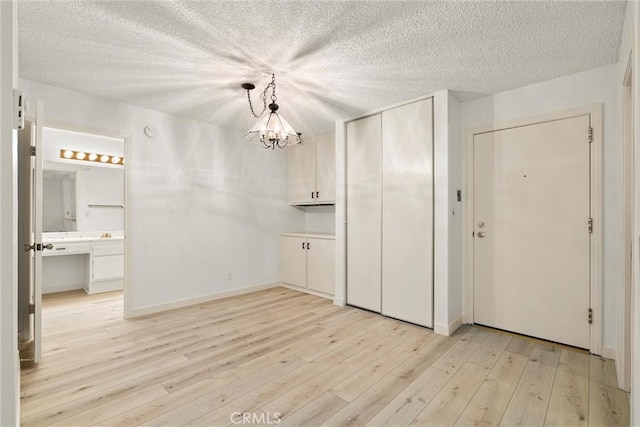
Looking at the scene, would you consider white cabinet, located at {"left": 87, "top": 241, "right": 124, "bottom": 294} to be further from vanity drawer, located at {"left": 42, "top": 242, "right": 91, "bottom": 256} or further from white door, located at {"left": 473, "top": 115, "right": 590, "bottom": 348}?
white door, located at {"left": 473, "top": 115, "right": 590, "bottom": 348}

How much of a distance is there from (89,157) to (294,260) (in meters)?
3.79

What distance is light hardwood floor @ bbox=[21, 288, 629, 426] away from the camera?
5.89 feet

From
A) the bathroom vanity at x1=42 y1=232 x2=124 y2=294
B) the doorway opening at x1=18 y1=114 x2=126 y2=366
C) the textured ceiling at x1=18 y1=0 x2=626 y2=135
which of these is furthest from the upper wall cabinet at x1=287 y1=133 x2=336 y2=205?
the bathroom vanity at x1=42 y1=232 x2=124 y2=294

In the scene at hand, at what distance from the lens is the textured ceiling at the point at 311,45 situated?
185cm

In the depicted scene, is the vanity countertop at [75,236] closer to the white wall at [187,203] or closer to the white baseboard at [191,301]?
the white wall at [187,203]

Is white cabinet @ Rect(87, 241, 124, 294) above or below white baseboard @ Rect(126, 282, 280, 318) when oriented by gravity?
above

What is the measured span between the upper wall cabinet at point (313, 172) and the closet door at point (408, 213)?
123cm

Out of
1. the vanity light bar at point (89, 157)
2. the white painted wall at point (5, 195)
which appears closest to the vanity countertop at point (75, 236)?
the vanity light bar at point (89, 157)

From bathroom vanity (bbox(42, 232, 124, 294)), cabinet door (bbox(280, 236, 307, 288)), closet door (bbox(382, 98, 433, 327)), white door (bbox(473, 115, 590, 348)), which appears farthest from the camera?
cabinet door (bbox(280, 236, 307, 288))

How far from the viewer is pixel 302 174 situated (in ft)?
16.3

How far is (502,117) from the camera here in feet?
10.0

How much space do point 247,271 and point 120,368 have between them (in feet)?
7.59

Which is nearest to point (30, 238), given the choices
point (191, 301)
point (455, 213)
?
point (191, 301)

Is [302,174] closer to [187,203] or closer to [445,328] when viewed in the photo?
[187,203]
